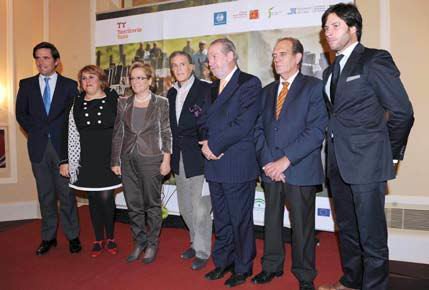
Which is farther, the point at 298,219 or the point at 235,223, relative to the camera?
the point at 235,223

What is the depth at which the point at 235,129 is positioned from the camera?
96.3 inches

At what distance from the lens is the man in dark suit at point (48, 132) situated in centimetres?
320

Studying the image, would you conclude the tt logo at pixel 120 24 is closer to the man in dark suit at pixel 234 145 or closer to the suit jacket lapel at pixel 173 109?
the suit jacket lapel at pixel 173 109

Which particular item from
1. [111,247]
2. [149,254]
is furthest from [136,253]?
[111,247]

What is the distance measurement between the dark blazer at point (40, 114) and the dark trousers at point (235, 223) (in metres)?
1.51

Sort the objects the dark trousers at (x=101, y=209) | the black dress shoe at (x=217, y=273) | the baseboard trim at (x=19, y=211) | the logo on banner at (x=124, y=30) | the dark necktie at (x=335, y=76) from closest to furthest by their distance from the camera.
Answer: the dark necktie at (x=335, y=76) < the black dress shoe at (x=217, y=273) < the dark trousers at (x=101, y=209) < the logo on banner at (x=124, y=30) < the baseboard trim at (x=19, y=211)

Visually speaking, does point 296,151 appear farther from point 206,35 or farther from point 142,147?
point 206,35

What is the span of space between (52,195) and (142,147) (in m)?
1.08

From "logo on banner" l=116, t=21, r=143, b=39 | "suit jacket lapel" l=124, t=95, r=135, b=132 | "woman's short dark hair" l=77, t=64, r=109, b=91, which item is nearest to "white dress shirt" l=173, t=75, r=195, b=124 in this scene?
"suit jacket lapel" l=124, t=95, r=135, b=132

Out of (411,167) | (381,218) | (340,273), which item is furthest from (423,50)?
(340,273)

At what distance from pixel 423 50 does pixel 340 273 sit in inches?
76.1

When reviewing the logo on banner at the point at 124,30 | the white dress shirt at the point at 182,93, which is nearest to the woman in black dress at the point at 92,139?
the white dress shirt at the point at 182,93

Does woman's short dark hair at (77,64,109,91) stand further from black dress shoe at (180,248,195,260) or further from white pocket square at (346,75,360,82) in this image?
white pocket square at (346,75,360,82)

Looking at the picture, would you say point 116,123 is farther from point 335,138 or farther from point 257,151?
point 335,138
